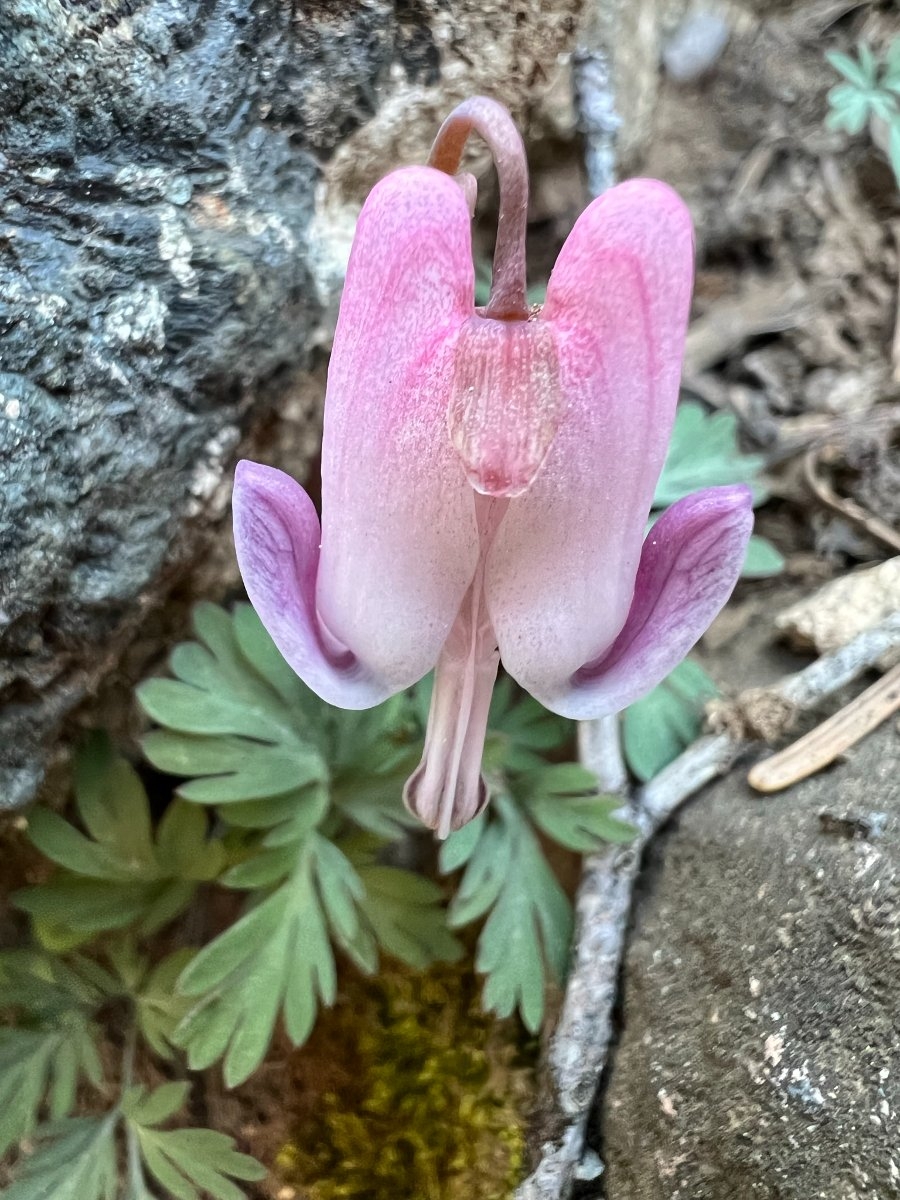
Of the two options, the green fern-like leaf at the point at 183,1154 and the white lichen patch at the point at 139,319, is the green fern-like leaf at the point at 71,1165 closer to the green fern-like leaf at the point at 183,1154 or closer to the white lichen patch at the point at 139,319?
the green fern-like leaf at the point at 183,1154

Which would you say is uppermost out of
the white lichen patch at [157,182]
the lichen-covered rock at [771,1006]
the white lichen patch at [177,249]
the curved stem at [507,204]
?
the white lichen patch at [157,182]

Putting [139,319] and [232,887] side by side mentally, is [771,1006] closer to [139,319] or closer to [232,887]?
[232,887]

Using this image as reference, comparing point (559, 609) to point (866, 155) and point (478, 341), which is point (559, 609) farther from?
point (866, 155)

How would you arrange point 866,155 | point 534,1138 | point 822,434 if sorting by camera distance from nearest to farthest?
point 534,1138
point 822,434
point 866,155

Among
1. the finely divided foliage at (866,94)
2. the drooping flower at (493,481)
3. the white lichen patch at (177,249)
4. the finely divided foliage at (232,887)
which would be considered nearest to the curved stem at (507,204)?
the drooping flower at (493,481)

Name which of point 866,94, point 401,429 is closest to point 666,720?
point 401,429

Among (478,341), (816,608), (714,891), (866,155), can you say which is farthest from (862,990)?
(866,155)

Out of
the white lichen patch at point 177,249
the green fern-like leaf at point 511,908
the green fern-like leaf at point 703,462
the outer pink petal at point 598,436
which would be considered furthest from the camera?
the green fern-like leaf at point 703,462

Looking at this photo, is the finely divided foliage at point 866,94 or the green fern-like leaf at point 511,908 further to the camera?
the finely divided foliage at point 866,94

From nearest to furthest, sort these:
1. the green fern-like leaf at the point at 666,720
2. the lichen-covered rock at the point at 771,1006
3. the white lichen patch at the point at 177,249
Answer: the lichen-covered rock at the point at 771,1006 → the white lichen patch at the point at 177,249 → the green fern-like leaf at the point at 666,720
